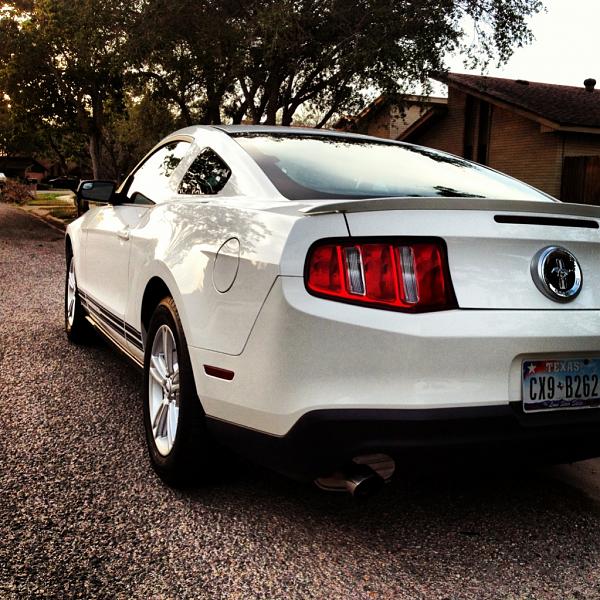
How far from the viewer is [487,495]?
131 inches

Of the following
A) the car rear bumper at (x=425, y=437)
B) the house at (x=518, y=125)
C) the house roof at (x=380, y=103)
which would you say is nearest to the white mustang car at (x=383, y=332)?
the car rear bumper at (x=425, y=437)

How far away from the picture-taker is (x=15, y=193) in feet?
127

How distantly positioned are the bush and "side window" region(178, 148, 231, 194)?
37.1 meters

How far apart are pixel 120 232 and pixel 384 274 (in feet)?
7.44

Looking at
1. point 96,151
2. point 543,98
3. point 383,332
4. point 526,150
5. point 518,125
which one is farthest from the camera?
point 96,151

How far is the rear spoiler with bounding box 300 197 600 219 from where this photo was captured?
2486mm

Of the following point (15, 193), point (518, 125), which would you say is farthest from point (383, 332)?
point (15, 193)

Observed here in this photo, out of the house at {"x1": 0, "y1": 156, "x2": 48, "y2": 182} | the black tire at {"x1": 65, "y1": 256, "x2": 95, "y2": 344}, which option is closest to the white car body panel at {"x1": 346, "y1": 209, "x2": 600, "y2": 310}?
the black tire at {"x1": 65, "y1": 256, "x2": 95, "y2": 344}

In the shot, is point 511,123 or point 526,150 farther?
point 511,123

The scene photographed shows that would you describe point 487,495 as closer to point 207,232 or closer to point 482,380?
point 482,380

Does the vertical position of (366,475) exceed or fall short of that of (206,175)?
it falls short

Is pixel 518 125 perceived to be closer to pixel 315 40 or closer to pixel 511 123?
pixel 511 123

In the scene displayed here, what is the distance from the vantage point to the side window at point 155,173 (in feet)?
13.3

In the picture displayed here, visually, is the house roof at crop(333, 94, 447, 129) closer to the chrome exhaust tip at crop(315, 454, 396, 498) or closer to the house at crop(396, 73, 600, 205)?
the house at crop(396, 73, 600, 205)
